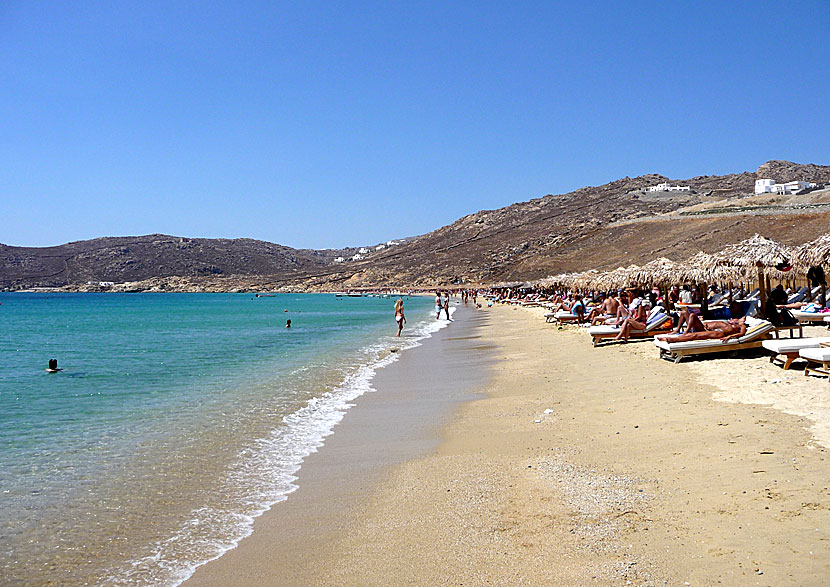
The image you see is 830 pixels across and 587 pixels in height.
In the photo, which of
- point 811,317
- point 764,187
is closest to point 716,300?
point 811,317

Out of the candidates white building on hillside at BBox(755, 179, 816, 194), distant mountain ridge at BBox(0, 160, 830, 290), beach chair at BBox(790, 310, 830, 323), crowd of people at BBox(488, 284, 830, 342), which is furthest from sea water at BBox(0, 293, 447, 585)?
white building on hillside at BBox(755, 179, 816, 194)

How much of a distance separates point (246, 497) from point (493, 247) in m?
103

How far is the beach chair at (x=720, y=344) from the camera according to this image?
10055mm

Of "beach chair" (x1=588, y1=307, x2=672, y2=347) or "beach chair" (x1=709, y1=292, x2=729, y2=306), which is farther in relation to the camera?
"beach chair" (x1=709, y1=292, x2=729, y2=306)

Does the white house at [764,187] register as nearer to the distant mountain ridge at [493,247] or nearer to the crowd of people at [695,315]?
the distant mountain ridge at [493,247]

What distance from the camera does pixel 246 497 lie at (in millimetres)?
5395

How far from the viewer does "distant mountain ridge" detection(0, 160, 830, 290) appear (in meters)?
67.6

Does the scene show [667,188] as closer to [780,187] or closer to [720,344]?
[780,187]

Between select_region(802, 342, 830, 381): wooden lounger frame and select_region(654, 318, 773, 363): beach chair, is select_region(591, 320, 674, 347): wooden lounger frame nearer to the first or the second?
select_region(654, 318, 773, 363): beach chair

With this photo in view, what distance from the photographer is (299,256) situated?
18900cm

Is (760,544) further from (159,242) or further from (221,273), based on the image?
(159,242)

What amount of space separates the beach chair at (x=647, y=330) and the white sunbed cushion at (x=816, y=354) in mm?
6175

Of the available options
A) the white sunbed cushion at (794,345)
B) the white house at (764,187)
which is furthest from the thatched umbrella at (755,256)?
the white house at (764,187)

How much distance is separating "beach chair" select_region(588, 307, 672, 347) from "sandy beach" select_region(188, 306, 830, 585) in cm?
613
